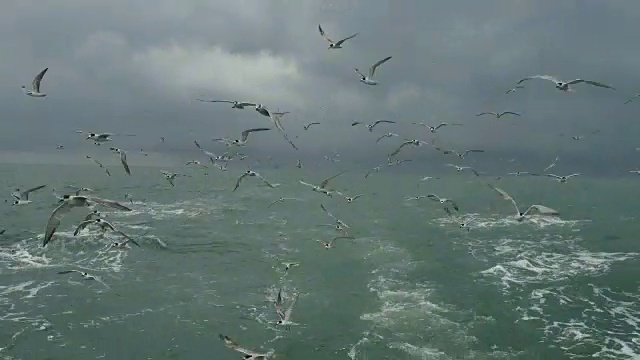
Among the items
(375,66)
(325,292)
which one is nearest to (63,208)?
(375,66)

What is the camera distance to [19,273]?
42.7 meters

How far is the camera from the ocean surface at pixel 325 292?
29438 millimetres

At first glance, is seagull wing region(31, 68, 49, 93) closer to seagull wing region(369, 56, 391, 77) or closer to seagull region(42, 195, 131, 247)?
seagull region(42, 195, 131, 247)

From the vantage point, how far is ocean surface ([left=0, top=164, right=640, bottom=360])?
2944cm

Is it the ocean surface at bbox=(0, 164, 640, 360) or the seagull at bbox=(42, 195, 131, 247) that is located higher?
the seagull at bbox=(42, 195, 131, 247)

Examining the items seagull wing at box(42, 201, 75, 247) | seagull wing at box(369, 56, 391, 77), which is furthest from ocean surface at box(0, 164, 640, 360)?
seagull wing at box(369, 56, 391, 77)

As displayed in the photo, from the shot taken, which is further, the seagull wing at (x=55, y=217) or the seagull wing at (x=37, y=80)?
the seagull wing at (x=37, y=80)

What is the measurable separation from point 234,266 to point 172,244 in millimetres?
11712

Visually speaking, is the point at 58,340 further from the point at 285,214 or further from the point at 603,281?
the point at 285,214

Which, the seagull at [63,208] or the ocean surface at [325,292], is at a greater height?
the seagull at [63,208]

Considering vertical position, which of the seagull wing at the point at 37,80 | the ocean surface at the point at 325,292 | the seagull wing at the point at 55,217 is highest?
the seagull wing at the point at 37,80

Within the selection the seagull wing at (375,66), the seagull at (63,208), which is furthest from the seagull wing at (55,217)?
the seagull wing at (375,66)

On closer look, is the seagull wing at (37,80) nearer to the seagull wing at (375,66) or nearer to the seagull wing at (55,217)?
the seagull wing at (55,217)

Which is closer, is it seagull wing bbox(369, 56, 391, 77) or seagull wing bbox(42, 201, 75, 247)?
seagull wing bbox(42, 201, 75, 247)
